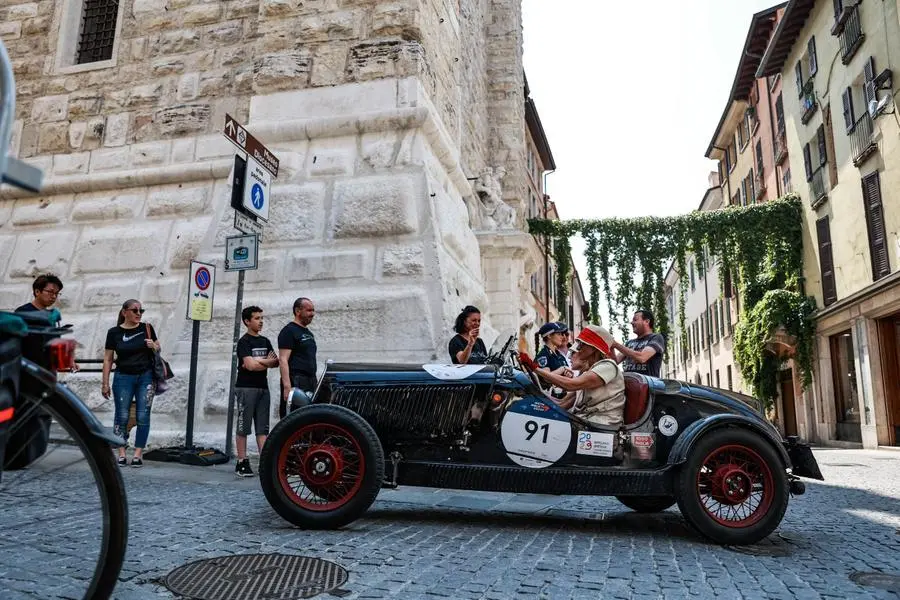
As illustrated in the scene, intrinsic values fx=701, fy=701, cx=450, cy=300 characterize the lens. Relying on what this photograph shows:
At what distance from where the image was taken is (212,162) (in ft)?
28.3

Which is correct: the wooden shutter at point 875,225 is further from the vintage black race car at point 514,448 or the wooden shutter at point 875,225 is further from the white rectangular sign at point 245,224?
the white rectangular sign at point 245,224

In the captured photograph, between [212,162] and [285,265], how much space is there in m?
1.93

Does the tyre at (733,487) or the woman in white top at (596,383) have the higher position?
the woman in white top at (596,383)

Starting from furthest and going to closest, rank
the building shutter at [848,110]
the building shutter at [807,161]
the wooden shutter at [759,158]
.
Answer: the wooden shutter at [759,158] → the building shutter at [807,161] → the building shutter at [848,110]

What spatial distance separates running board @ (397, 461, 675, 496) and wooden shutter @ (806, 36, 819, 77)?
20.2 metres

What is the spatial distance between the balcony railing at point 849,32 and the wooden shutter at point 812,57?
2067 millimetres

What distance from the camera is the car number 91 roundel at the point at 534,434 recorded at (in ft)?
13.7

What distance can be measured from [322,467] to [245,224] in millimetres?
3152

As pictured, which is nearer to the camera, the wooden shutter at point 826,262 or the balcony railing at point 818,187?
the wooden shutter at point 826,262

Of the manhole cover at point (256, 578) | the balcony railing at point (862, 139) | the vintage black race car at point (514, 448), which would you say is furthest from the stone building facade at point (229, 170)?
the balcony railing at point (862, 139)

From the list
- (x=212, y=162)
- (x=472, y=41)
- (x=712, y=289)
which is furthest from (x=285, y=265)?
(x=712, y=289)

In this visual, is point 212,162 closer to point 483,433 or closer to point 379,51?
point 379,51

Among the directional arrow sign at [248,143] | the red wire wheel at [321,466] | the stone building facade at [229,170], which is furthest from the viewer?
the stone building facade at [229,170]

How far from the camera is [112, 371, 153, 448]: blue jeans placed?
6426mm
